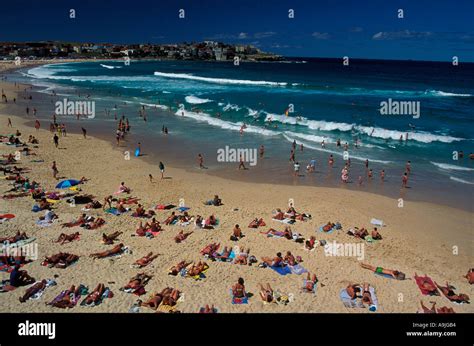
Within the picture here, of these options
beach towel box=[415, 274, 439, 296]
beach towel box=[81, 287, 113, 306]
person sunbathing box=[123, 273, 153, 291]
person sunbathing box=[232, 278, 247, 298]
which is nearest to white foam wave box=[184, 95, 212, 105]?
person sunbathing box=[123, 273, 153, 291]

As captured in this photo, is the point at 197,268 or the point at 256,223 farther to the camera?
the point at 256,223

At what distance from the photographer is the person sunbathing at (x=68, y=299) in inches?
388

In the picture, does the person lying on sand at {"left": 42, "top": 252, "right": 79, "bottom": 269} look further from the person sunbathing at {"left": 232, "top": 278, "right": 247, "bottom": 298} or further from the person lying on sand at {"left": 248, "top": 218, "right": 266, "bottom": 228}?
the person lying on sand at {"left": 248, "top": 218, "right": 266, "bottom": 228}

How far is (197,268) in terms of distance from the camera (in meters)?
11.6

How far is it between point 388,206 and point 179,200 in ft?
30.8

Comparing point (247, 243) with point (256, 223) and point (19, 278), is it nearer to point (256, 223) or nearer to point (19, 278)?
point (256, 223)

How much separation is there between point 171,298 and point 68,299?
9.04ft

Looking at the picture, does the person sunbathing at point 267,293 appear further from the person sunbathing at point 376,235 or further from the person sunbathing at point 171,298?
the person sunbathing at point 376,235

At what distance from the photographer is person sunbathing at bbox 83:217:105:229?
46.8 feet

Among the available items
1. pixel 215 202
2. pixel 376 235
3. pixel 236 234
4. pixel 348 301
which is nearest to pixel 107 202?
pixel 215 202

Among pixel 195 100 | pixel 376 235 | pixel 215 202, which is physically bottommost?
pixel 376 235

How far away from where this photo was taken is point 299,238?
13.7 metres

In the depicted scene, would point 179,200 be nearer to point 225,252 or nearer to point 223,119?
point 225,252
